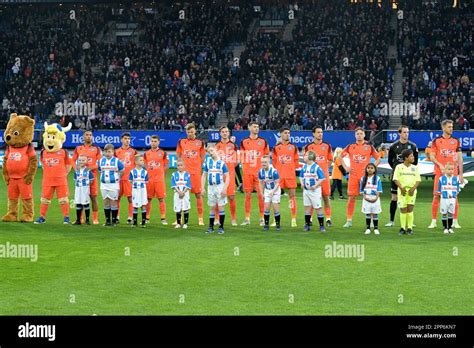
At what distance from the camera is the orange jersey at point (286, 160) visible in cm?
1842

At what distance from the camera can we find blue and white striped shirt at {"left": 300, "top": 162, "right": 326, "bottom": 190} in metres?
17.1

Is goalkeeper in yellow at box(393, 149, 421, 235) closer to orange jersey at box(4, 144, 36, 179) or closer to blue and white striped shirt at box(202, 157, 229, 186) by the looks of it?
blue and white striped shirt at box(202, 157, 229, 186)

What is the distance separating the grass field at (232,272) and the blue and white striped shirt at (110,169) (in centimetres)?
94

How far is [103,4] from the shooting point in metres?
48.6

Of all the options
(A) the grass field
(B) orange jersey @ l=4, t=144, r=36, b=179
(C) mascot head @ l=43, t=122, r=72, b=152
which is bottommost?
(A) the grass field

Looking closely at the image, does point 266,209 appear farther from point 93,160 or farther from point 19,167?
point 19,167

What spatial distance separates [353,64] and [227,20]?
25.8ft

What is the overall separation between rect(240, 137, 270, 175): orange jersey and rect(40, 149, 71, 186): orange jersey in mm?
3641

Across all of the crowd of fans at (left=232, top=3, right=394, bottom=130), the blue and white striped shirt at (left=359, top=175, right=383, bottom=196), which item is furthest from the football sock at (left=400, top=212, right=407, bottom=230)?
the crowd of fans at (left=232, top=3, right=394, bottom=130)

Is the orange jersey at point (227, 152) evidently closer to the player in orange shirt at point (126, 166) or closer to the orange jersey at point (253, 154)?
the orange jersey at point (253, 154)

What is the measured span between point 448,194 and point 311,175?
257 cm

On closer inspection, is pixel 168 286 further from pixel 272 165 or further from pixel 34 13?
pixel 34 13

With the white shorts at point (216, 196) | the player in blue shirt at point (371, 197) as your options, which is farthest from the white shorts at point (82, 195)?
the player in blue shirt at point (371, 197)

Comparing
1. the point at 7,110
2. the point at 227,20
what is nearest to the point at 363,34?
the point at 227,20
